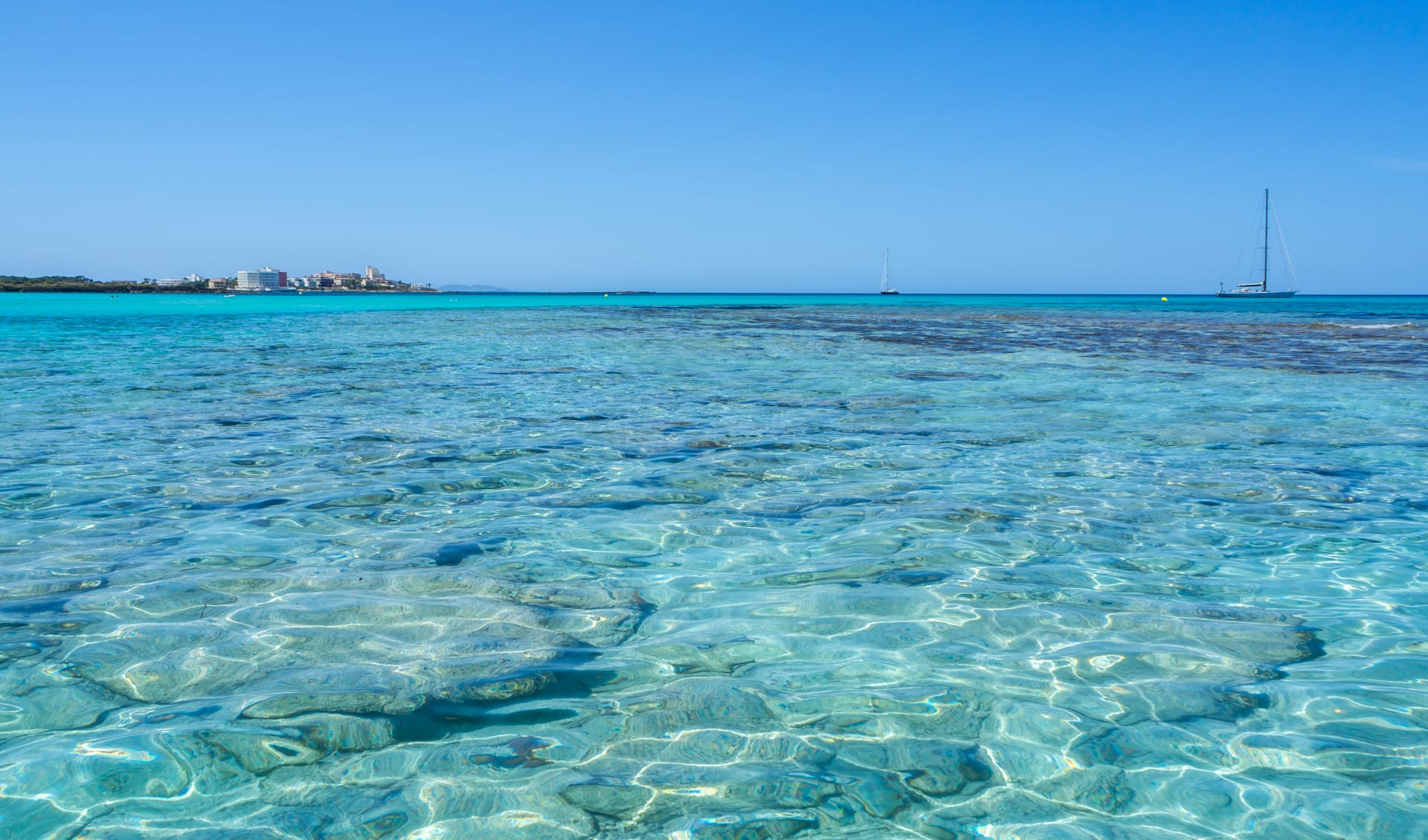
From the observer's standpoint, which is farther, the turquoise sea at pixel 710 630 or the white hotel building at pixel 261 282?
the white hotel building at pixel 261 282

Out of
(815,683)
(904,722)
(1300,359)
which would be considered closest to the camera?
(904,722)

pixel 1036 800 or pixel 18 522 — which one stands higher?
pixel 18 522

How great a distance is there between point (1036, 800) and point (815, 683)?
1.06 m

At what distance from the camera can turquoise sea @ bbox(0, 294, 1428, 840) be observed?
290 centimetres

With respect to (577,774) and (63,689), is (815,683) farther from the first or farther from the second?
(63,689)

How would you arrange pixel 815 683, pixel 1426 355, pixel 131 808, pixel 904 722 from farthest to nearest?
pixel 1426 355 → pixel 815 683 → pixel 904 722 → pixel 131 808

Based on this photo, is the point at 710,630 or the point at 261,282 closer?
the point at 710,630

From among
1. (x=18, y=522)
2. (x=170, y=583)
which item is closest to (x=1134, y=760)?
(x=170, y=583)

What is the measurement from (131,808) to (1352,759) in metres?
4.20

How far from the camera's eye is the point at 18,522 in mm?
6016

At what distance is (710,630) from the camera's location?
4.33 metres

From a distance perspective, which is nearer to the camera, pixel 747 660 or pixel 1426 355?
pixel 747 660

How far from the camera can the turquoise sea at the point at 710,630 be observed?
114 inches

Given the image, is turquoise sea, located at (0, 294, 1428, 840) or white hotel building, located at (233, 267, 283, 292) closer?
turquoise sea, located at (0, 294, 1428, 840)
